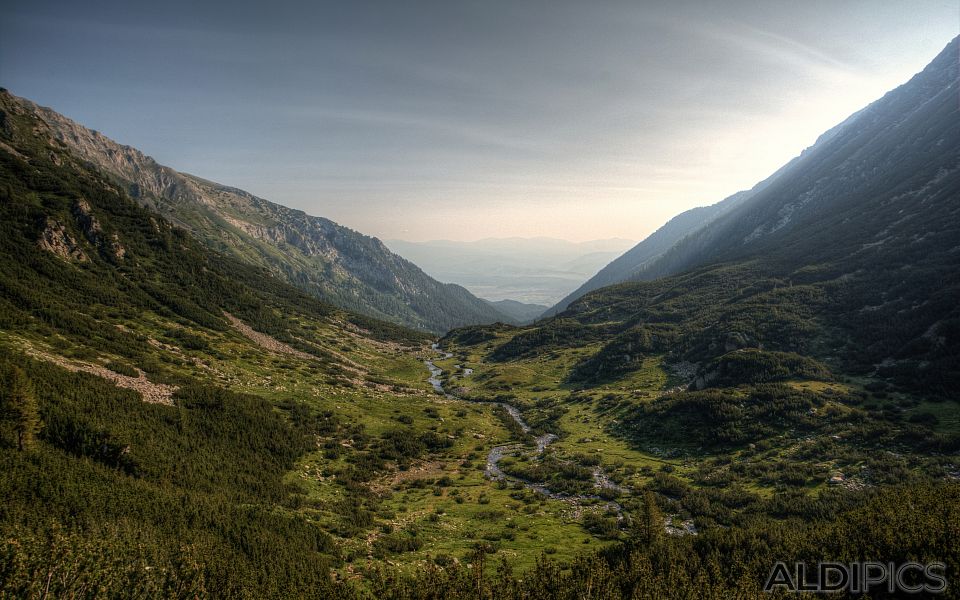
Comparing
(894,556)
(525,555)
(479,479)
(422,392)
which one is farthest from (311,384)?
(894,556)

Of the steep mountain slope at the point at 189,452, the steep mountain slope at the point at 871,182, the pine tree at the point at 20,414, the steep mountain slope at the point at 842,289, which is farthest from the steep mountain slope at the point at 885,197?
the pine tree at the point at 20,414

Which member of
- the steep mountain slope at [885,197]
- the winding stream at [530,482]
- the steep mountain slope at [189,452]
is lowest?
the winding stream at [530,482]

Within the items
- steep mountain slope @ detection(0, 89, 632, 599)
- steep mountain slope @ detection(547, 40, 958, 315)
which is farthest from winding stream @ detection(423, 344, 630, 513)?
steep mountain slope @ detection(547, 40, 958, 315)

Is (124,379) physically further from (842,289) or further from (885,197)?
(885,197)

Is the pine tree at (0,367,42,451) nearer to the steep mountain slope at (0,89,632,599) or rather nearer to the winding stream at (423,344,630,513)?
the steep mountain slope at (0,89,632,599)

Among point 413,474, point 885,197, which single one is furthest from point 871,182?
point 413,474

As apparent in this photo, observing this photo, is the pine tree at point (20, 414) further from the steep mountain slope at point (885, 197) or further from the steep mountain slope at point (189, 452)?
the steep mountain slope at point (885, 197)
